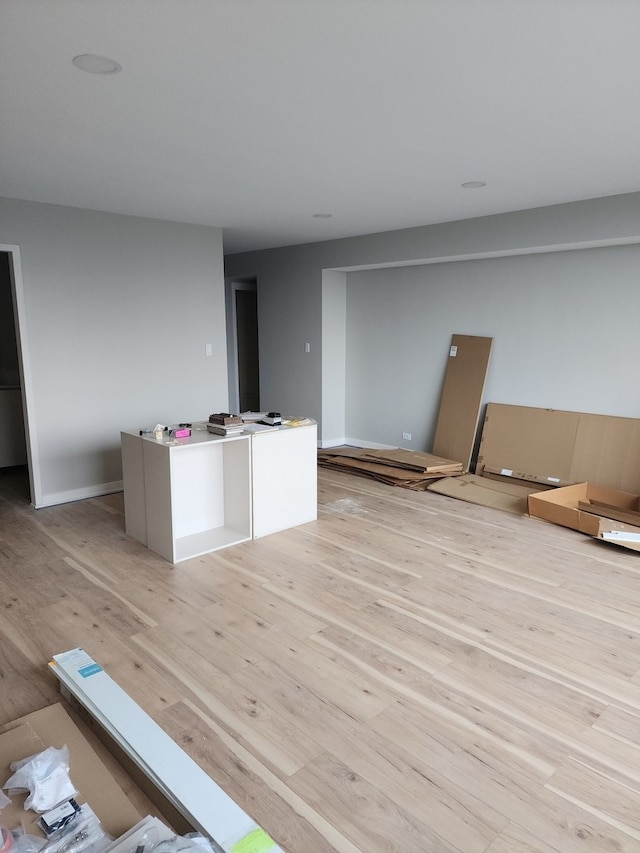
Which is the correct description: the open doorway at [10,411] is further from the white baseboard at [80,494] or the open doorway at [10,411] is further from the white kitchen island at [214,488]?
the white kitchen island at [214,488]

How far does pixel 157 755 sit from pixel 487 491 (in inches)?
156

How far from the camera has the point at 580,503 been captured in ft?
15.6

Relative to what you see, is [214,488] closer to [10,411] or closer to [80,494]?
[80,494]

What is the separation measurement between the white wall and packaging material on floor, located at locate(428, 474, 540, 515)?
8.50 feet

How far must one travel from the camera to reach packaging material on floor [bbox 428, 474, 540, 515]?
16.2 ft

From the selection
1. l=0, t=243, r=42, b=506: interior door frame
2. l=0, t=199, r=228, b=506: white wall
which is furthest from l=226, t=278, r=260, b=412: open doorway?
l=0, t=243, r=42, b=506: interior door frame

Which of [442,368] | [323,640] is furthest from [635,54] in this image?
[442,368]

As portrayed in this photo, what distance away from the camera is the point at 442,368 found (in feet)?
20.4

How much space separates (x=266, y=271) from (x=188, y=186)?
3489 mm

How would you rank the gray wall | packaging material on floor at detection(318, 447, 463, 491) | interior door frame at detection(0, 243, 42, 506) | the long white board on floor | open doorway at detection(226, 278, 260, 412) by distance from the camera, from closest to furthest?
the long white board on floor < interior door frame at detection(0, 243, 42, 506) < the gray wall < packaging material on floor at detection(318, 447, 463, 491) < open doorway at detection(226, 278, 260, 412)

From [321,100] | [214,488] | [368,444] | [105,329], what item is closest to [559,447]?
[368,444]

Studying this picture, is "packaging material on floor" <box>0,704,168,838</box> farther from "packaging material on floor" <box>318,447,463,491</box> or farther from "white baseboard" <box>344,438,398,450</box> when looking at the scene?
"white baseboard" <box>344,438,398,450</box>

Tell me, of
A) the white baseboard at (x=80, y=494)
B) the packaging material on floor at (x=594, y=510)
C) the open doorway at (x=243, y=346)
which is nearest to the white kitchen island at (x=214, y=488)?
the white baseboard at (x=80, y=494)

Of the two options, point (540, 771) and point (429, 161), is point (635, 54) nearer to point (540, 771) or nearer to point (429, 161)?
point (429, 161)
